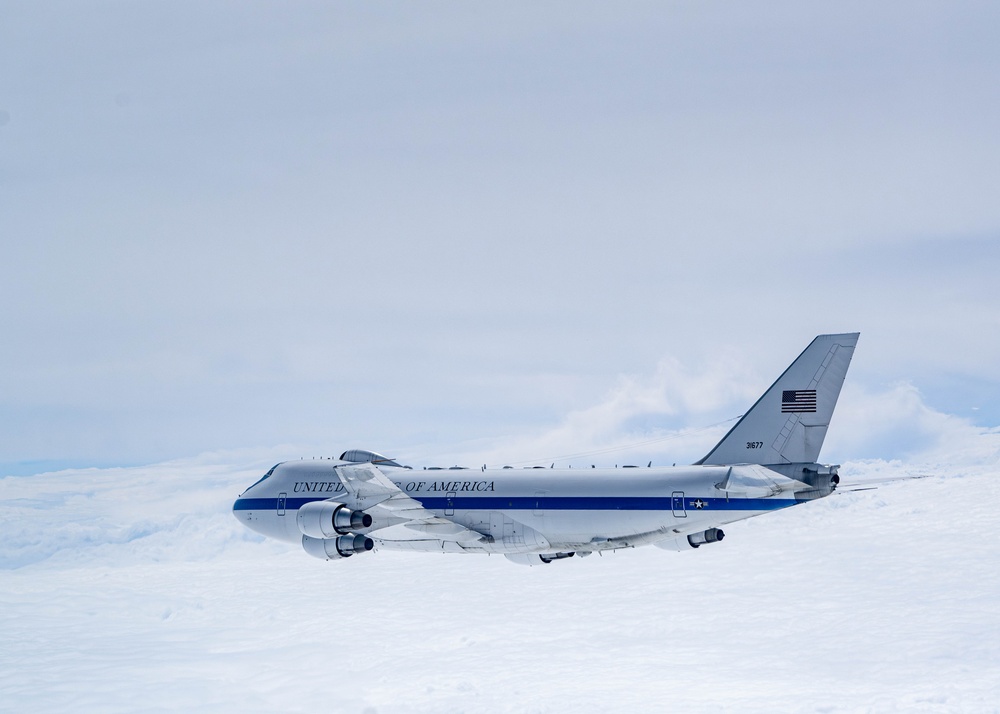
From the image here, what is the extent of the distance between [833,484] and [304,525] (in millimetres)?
22617

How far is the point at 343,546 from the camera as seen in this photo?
124 feet

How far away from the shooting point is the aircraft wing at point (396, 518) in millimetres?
39281

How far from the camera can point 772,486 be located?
31250 mm

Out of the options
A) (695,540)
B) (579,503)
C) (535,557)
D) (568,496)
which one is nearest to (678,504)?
(695,540)

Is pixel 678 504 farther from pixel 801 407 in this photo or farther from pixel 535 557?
pixel 535 557

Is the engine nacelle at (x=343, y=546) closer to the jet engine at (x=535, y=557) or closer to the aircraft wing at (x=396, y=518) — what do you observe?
the aircraft wing at (x=396, y=518)

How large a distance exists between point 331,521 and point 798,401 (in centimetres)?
2071

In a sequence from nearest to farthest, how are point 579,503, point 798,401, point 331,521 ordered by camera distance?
point 798,401 → point 579,503 → point 331,521

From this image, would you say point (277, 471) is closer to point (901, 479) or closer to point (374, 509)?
point (374, 509)

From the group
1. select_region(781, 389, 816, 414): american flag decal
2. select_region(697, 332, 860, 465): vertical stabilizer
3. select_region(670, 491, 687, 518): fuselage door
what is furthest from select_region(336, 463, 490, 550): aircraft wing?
select_region(781, 389, 816, 414): american flag decal

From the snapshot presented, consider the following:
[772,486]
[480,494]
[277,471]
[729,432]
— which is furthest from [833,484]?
[277,471]

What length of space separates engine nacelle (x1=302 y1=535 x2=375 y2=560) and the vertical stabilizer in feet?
56.4

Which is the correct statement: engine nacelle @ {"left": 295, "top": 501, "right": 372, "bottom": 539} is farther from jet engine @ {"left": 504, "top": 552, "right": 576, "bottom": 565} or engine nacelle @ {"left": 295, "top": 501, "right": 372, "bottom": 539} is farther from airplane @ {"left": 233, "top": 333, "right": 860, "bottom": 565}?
jet engine @ {"left": 504, "top": 552, "right": 576, "bottom": 565}

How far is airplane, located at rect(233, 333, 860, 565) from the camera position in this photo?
105 ft
